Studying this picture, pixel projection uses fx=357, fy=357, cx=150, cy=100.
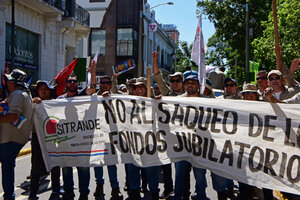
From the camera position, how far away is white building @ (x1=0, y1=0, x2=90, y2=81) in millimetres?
15750

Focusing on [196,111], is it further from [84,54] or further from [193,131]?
[84,54]

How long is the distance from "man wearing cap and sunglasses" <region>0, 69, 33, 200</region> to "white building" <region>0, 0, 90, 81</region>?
11106 millimetres

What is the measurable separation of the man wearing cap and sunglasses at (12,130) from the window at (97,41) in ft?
106

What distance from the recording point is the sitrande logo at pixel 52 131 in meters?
5.02

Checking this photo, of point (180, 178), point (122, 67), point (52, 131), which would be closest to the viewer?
point (180, 178)

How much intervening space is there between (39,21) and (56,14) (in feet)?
3.18

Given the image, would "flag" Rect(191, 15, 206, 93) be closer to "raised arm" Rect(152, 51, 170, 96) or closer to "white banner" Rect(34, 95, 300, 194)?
"raised arm" Rect(152, 51, 170, 96)

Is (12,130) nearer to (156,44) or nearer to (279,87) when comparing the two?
(279,87)

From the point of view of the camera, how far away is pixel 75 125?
504 cm

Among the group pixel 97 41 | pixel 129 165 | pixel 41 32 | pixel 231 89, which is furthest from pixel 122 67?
pixel 97 41

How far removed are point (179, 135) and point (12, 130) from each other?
217cm

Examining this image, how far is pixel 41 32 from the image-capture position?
18.3 metres

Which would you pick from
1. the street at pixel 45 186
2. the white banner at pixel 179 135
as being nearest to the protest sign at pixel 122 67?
the street at pixel 45 186

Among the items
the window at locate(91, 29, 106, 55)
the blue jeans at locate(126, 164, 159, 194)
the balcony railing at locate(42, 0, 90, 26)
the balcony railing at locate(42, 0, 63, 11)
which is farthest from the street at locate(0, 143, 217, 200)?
the window at locate(91, 29, 106, 55)
